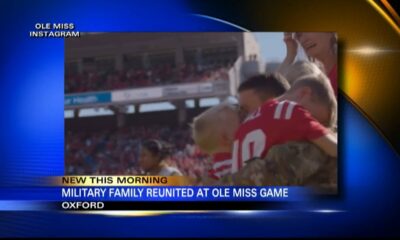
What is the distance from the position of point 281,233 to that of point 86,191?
147 cm

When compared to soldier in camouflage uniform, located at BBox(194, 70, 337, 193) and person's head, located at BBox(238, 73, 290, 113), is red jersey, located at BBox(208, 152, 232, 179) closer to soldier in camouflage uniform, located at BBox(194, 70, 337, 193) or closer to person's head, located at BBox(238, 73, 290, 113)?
soldier in camouflage uniform, located at BBox(194, 70, 337, 193)

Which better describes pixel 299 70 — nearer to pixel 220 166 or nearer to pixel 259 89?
pixel 259 89

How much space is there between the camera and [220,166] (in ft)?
12.8

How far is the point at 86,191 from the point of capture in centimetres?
391

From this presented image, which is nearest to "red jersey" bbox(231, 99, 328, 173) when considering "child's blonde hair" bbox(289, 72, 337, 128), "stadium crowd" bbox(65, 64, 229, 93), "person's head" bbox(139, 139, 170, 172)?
"child's blonde hair" bbox(289, 72, 337, 128)

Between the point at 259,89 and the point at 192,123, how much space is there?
1.81 feet

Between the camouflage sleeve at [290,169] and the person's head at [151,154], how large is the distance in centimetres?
47

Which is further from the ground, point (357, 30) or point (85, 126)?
point (357, 30)

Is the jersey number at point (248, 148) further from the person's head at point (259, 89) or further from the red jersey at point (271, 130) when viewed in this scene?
the person's head at point (259, 89)

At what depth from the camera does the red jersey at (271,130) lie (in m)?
3.91

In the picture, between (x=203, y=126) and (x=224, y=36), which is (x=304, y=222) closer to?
(x=203, y=126)

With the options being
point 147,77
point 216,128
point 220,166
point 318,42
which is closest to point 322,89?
point 318,42

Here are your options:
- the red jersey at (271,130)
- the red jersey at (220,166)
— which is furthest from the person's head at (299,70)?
the red jersey at (220,166)

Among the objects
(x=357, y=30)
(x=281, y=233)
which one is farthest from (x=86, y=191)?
(x=357, y=30)
